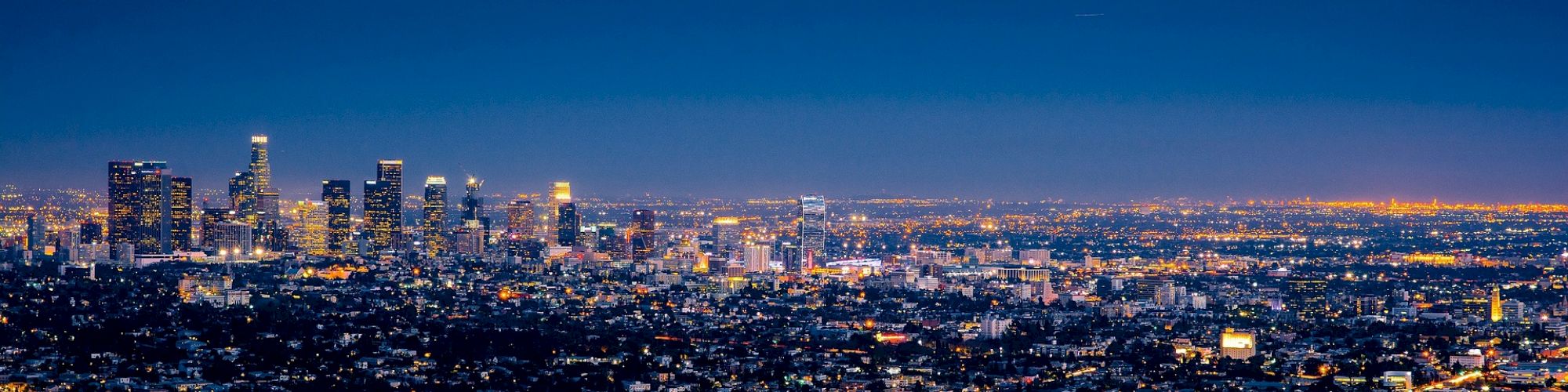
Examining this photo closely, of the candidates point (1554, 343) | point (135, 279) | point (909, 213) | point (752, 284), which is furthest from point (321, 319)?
point (909, 213)

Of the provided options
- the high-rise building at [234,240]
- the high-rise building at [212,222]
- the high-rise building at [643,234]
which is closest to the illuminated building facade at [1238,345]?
the high-rise building at [643,234]

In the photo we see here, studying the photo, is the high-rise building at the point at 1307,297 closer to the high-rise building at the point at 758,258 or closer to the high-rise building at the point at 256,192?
the high-rise building at the point at 758,258

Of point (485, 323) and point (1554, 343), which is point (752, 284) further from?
point (1554, 343)

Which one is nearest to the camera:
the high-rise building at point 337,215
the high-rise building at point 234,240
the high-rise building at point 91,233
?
the high-rise building at point 91,233

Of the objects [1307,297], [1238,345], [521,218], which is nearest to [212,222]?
[521,218]

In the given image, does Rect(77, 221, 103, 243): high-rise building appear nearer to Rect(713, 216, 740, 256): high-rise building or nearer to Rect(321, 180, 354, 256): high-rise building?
Rect(321, 180, 354, 256): high-rise building

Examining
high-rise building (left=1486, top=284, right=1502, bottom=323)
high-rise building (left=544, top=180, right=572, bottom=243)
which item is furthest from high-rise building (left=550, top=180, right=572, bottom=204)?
high-rise building (left=1486, top=284, right=1502, bottom=323)
